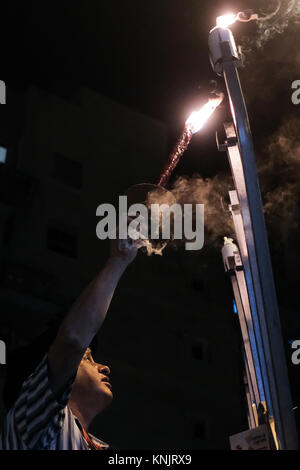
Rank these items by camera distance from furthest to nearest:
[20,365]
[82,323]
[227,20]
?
[227,20] → [20,365] → [82,323]

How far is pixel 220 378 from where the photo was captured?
69.3 feet

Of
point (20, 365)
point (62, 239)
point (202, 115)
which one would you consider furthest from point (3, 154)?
point (20, 365)

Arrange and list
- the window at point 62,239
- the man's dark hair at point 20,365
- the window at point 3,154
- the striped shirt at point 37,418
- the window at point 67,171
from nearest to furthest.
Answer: the striped shirt at point 37,418
the man's dark hair at point 20,365
the window at point 62,239
the window at point 3,154
the window at point 67,171

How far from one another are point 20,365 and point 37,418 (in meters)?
0.63

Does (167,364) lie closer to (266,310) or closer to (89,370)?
(89,370)

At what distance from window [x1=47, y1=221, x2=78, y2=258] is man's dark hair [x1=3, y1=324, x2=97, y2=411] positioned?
600 inches

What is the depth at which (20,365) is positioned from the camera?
413 centimetres

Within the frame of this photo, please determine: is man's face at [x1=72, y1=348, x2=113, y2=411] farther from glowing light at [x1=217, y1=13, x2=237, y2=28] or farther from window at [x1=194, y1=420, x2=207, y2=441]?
window at [x1=194, y1=420, x2=207, y2=441]

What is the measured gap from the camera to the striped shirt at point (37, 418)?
3543 mm

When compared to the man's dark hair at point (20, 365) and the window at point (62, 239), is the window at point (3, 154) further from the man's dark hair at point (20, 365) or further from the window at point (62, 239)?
the man's dark hair at point (20, 365)

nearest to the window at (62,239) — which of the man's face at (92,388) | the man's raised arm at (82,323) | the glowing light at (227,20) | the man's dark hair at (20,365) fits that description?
the man's face at (92,388)

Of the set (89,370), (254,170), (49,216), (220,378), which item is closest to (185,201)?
(89,370)

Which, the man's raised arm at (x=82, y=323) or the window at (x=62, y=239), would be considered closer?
the man's raised arm at (x=82, y=323)

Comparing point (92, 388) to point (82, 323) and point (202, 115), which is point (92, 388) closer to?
point (82, 323)
